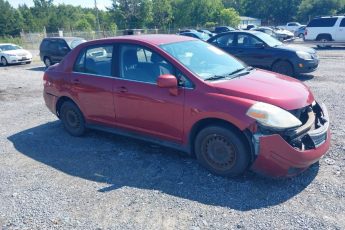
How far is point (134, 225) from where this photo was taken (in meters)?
3.27

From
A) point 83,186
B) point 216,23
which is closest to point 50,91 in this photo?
point 83,186

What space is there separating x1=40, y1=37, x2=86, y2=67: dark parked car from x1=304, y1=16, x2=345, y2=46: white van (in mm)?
13990

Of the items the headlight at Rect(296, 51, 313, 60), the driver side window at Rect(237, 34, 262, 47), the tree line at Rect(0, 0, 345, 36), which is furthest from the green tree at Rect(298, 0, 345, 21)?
the headlight at Rect(296, 51, 313, 60)

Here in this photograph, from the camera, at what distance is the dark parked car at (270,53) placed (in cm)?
999

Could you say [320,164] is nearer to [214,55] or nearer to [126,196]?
[214,55]

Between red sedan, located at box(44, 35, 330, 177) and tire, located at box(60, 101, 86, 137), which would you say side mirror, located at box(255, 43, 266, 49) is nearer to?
red sedan, located at box(44, 35, 330, 177)

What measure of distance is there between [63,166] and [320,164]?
A: 3.50 metres

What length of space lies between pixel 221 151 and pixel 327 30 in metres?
19.2

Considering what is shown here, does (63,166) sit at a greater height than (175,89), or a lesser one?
lesser

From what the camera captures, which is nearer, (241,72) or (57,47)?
(241,72)

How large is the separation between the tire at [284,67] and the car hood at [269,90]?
612 centimetres

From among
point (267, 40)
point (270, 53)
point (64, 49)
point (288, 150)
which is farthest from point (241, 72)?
point (64, 49)

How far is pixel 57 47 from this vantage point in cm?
1603

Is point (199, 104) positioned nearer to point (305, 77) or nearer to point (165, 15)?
point (305, 77)
